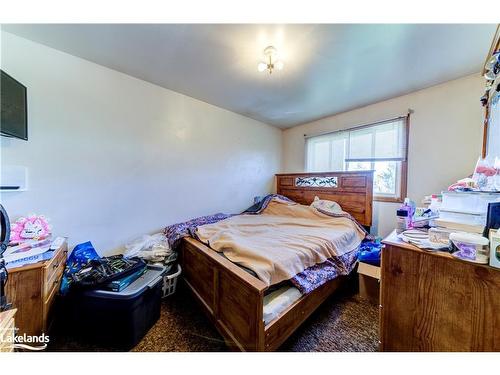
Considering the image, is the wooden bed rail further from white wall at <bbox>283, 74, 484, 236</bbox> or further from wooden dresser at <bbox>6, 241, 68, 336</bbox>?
white wall at <bbox>283, 74, 484, 236</bbox>

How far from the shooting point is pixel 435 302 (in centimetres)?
81

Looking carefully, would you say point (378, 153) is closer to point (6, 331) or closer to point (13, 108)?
point (6, 331)

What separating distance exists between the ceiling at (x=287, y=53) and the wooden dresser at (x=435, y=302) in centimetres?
154

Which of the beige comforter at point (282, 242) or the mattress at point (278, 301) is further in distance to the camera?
the beige comforter at point (282, 242)

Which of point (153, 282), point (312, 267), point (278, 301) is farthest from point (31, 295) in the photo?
point (312, 267)

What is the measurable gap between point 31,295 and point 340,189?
312cm

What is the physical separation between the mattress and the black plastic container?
2.85 feet

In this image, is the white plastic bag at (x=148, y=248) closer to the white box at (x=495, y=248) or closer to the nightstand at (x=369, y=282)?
the nightstand at (x=369, y=282)

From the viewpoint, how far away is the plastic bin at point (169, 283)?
1.73 m

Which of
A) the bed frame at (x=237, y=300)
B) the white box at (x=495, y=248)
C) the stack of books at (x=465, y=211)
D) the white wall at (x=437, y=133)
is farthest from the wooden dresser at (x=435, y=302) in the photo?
the white wall at (x=437, y=133)
